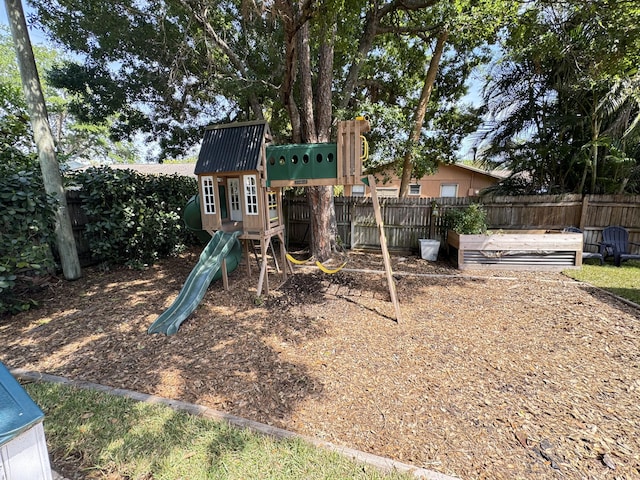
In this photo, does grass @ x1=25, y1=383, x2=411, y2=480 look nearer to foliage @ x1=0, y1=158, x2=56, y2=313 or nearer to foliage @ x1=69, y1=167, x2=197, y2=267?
foliage @ x1=0, y1=158, x2=56, y2=313

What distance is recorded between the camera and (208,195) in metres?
5.01

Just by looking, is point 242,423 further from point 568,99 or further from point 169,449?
point 568,99

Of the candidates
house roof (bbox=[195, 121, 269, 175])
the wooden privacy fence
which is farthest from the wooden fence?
house roof (bbox=[195, 121, 269, 175])

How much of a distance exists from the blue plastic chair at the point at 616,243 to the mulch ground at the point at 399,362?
8.40 ft

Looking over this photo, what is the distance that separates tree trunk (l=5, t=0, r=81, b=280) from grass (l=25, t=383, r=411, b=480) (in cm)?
411

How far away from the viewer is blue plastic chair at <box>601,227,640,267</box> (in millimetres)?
6523

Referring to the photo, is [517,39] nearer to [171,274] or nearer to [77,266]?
[171,274]

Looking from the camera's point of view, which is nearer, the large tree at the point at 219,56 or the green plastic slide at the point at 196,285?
the green plastic slide at the point at 196,285

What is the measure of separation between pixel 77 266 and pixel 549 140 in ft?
40.1

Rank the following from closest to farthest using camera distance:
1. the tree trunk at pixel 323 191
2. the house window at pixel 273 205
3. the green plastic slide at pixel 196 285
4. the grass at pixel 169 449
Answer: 1. the grass at pixel 169 449
2. the green plastic slide at pixel 196 285
3. the house window at pixel 273 205
4. the tree trunk at pixel 323 191

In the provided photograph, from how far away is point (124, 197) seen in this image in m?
6.23

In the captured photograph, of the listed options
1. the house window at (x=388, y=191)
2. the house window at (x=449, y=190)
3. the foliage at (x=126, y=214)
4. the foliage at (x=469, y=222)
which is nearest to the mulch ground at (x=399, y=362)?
the foliage at (x=126, y=214)

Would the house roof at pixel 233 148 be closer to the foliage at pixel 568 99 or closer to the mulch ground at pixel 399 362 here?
the mulch ground at pixel 399 362

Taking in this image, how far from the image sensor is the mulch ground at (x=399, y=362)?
2.11 m
